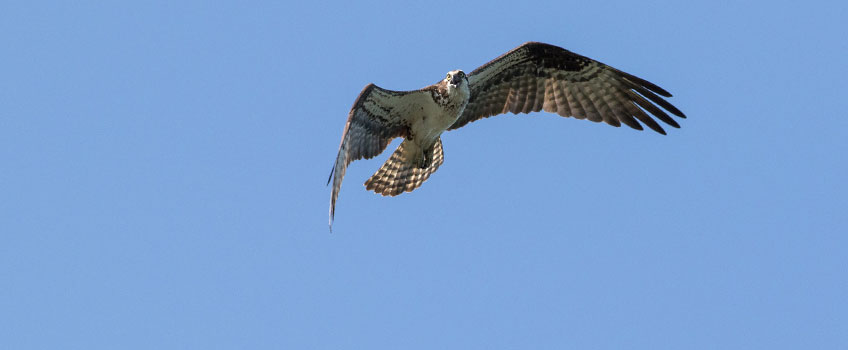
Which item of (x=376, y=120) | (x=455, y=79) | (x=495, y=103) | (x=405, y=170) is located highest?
(x=495, y=103)

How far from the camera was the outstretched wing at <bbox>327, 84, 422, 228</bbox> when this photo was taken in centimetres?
1248

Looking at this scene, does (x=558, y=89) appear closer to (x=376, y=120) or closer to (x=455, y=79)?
(x=455, y=79)

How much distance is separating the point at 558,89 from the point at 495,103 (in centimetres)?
92

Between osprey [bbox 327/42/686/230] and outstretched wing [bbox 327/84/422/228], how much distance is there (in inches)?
0.5

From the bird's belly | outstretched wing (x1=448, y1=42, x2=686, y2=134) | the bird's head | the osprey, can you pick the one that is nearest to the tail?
the osprey

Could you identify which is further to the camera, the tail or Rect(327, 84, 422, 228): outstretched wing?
the tail

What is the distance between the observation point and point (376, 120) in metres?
13.2

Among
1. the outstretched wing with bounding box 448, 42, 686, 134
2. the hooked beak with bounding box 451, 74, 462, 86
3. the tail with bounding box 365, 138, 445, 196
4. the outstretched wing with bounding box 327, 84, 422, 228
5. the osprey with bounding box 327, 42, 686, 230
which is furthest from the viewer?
the tail with bounding box 365, 138, 445, 196

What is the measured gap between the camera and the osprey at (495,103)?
13.0m

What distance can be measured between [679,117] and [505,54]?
8.17 ft

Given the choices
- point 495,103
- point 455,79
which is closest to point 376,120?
point 455,79

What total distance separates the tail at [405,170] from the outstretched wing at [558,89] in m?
0.57

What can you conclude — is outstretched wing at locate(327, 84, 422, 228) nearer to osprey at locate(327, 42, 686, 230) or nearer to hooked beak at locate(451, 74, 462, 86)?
osprey at locate(327, 42, 686, 230)

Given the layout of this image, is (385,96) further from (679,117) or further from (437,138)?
(679,117)
